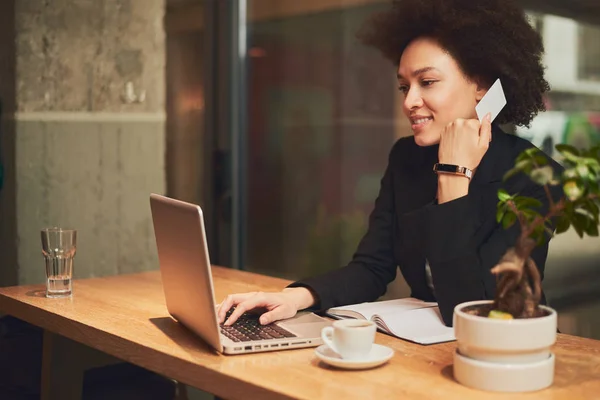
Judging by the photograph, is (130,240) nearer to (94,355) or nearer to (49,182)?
(49,182)

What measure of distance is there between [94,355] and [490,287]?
951 millimetres

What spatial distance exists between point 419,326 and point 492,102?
2.00 ft

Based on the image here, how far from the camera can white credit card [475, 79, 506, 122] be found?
1.86 meters

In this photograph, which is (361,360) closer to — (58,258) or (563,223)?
(563,223)

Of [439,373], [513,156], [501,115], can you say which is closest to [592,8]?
[501,115]

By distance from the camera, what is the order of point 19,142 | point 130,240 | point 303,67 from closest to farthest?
point 19,142, point 130,240, point 303,67

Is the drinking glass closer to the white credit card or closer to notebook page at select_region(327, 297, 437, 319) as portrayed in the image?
notebook page at select_region(327, 297, 437, 319)

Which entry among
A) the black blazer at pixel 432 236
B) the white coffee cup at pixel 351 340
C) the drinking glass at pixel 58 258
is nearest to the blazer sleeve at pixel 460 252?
the black blazer at pixel 432 236

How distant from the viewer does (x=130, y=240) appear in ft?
9.67

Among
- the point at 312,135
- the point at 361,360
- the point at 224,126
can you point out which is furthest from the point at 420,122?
the point at 224,126

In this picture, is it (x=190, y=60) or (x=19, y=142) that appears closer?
(x=19, y=142)

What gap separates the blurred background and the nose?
0.82 meters

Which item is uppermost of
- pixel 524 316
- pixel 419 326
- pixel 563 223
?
pixel 563 223

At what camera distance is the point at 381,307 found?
169cm
